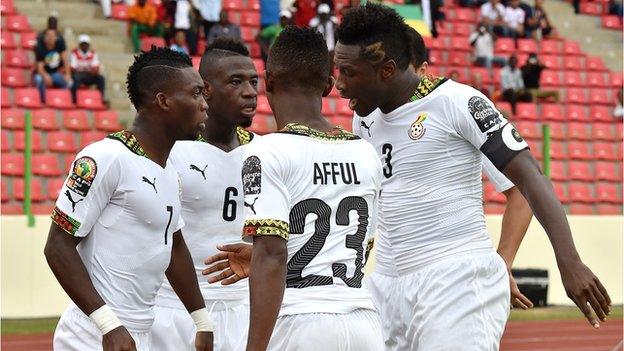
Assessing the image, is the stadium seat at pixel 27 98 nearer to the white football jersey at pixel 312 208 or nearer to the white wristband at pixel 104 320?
the white wristband at pixel 104 320

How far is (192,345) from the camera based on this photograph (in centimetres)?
657

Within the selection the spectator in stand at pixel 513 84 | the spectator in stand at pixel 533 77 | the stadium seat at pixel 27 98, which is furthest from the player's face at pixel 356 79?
the spectator in stand at pixel 533 77

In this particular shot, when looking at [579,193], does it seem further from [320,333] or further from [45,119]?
[320,333]

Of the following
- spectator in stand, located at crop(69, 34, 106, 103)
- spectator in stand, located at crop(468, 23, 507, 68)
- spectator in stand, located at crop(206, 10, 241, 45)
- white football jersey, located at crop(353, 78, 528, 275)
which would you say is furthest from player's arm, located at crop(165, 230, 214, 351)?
spectator in stand, located at crop(468, 23, 507, 68)

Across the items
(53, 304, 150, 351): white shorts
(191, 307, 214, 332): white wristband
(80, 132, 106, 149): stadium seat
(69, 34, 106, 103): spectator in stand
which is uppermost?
(53, 304, 150, 351): white shorts

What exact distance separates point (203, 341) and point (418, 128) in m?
1.42

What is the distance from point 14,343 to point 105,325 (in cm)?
827

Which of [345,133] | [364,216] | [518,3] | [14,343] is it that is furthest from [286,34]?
[518,3]

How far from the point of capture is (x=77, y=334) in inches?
223

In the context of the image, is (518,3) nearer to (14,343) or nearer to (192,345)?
(14,343)

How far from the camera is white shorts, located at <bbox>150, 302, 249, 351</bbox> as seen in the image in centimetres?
648

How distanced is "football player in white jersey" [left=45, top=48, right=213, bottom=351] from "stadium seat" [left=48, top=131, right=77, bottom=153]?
11.9 m

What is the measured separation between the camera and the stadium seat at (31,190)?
625 inches

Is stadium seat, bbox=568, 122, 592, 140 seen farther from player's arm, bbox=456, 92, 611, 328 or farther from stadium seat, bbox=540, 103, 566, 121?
player's arm, bbox=456, 92, 611, 328
